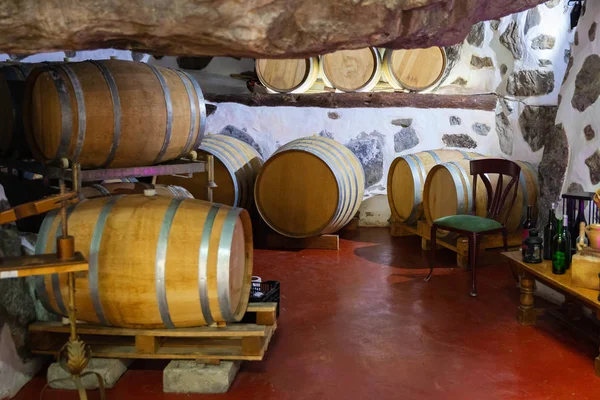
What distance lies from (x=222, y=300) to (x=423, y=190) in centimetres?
298

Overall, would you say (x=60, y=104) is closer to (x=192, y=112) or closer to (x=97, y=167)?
(x=97, y=167)

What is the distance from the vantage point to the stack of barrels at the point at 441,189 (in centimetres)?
473

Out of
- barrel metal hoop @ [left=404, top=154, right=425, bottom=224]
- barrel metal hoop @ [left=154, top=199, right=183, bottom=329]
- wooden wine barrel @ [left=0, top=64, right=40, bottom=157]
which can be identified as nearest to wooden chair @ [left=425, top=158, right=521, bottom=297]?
barrel metal hoop @ [left=404, top=154, right=425, bottom=224]

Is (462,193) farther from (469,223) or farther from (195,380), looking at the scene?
(195,380)

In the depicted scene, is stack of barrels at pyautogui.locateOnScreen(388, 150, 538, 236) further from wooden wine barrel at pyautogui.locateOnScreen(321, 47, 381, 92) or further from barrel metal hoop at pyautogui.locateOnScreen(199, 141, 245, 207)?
barrel metal hoop at pyautogui.locateOnScreen(199, 141, 245, 207)

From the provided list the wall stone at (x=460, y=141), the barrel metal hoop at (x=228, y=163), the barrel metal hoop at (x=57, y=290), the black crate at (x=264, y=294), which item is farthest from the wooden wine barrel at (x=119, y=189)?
the wall stone at (x=460, y=141)

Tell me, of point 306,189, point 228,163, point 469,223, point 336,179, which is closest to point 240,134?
point 228,163

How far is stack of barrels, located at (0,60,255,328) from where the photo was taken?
2.51 meters

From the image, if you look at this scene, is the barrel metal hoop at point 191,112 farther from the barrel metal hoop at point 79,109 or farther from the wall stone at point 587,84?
the wall stone at point 587,84

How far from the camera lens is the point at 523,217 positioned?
4.84 m

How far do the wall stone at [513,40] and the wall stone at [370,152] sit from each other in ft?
4.99

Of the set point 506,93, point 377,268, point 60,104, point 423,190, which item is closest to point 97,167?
point 60,104

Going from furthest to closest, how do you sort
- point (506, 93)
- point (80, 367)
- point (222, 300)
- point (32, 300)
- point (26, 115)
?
point (506, 93) < point (26, 115) < point (32, 300) < point (222, 300) < point (80, 367)

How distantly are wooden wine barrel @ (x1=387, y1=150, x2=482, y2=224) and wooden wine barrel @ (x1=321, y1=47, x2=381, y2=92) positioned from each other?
1.15 meters
